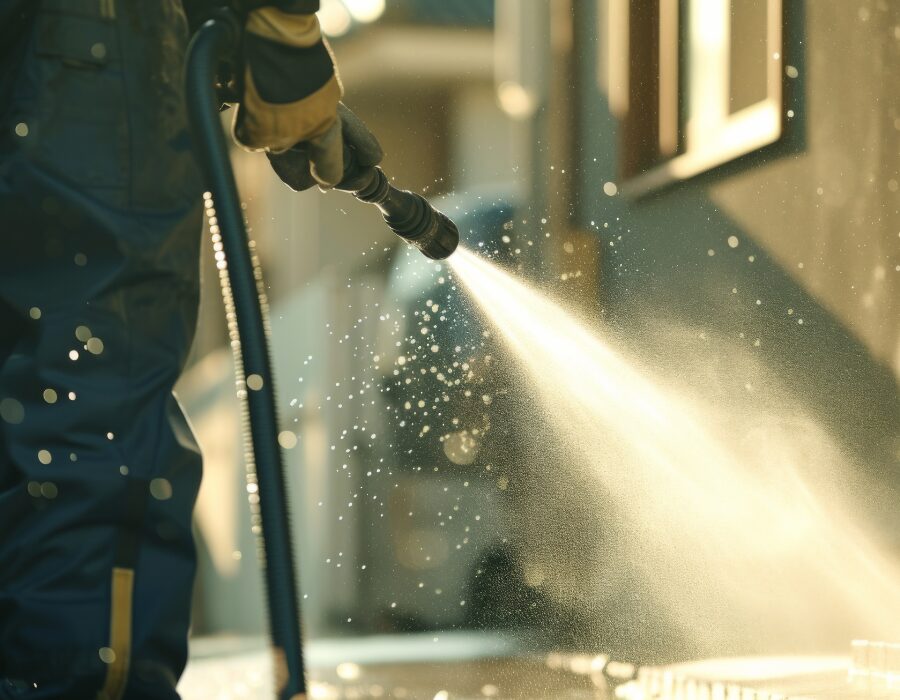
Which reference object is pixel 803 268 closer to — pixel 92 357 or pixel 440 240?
pixel 440 240

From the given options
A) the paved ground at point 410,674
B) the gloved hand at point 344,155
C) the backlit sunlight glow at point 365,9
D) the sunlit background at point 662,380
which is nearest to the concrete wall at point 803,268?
the sunlit background at point 662,380

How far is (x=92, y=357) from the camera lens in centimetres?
112

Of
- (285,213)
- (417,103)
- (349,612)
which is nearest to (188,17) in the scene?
(349,612)

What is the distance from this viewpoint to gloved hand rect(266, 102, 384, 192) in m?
1.52

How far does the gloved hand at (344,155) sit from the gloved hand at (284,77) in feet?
0.61

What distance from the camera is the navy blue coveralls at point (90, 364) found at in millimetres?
1076

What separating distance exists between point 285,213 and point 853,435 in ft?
30.1

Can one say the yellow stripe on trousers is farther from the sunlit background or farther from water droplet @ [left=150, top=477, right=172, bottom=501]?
the sunlit background

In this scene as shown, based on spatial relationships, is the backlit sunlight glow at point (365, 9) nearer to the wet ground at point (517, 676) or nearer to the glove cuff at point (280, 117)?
the wet ground at point (517, 676)

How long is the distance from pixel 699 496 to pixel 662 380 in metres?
0.26

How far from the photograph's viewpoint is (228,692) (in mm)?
2207

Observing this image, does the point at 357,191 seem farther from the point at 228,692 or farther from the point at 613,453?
the point at 613,453

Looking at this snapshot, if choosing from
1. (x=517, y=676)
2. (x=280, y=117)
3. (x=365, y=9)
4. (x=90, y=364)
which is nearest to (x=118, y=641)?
(x=90, y=364)

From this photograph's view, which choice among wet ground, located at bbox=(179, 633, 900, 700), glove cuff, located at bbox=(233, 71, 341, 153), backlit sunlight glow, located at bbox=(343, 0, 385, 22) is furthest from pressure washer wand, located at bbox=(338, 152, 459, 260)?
backlit sunlight glow, located at bbox=(343, 0, 385, 22)
